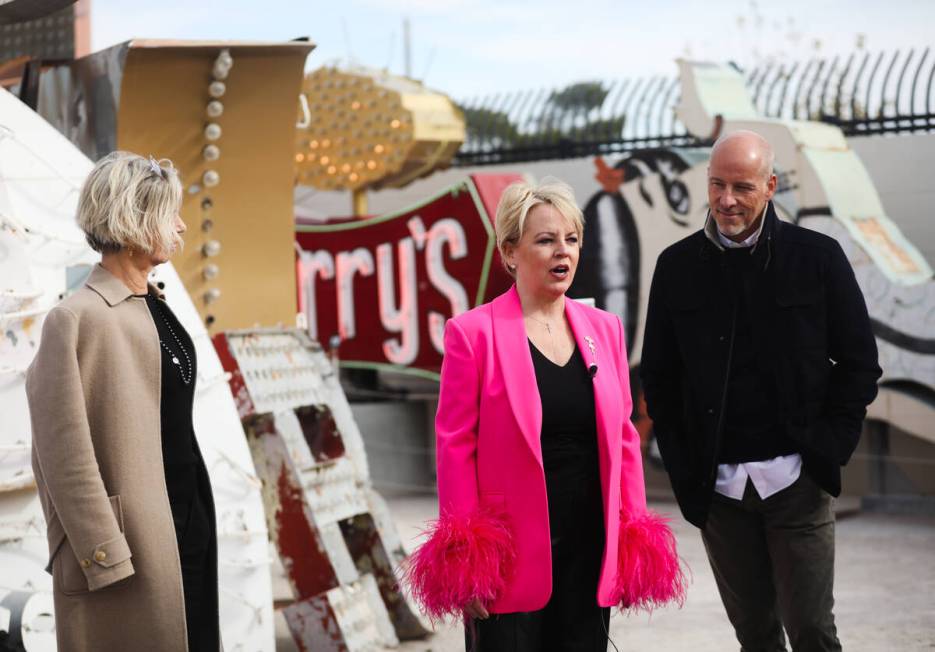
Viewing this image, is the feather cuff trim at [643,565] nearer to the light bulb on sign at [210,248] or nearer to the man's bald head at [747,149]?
the man's bald head at [747,149]

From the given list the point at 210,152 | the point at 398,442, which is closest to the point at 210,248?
the point at 210,152

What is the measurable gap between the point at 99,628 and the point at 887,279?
7.93 m

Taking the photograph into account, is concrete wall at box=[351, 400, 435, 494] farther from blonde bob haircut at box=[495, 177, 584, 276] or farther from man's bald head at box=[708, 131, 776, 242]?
blonde bob haircut at box=[495, 177, 584, 276]

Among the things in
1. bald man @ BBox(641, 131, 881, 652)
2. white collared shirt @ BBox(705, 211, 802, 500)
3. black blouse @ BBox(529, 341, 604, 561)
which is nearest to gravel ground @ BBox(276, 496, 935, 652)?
bald man @ BBox(641, 131, 881, 652)

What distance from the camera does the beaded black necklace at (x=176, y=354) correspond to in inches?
124

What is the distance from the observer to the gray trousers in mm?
3613

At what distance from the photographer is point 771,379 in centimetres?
370

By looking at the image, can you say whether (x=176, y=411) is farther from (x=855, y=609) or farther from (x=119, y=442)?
(x=855, y=609)

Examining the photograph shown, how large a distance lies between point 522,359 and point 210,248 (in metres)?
3.39

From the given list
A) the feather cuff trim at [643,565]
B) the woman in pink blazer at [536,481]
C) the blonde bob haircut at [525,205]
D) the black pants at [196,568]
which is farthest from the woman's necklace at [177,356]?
the feather cuff trim at [643,565]

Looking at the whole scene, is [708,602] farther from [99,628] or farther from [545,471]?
[99,628]

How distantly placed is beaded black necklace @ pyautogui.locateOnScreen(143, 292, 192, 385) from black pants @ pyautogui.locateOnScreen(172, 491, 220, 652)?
0.31 m

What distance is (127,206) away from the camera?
3010mm

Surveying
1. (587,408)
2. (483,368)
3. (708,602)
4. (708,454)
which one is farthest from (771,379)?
(708,602)
